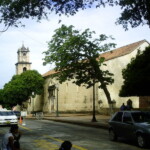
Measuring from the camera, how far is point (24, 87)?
6981 cm

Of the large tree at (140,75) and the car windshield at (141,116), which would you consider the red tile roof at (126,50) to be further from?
the car windshield at (141,116)

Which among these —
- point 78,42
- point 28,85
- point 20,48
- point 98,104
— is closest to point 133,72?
point 78,42

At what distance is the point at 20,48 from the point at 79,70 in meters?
69.2

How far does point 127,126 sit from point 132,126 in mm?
418

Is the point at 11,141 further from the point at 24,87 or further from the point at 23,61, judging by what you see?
the point at 23,61

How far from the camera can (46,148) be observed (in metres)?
12.1

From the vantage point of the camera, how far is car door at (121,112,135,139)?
12588 mm

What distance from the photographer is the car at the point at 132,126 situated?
11734mm

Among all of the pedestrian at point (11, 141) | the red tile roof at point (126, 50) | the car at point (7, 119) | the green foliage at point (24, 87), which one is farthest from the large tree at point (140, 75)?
the green foliage at point (24, 87)

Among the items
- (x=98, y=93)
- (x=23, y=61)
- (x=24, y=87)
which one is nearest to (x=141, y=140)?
(x=98, y=93)

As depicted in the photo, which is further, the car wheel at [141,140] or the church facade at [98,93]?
the church facade at [98,93]

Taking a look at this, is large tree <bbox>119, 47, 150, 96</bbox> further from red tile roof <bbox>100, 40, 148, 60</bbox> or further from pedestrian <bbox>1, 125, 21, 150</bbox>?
pedestrian <bbox>1, 125, 21, 150</bbox>

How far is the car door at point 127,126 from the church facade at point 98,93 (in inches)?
974

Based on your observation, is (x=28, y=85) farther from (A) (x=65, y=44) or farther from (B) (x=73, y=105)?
(A) (x=65, y=44)
